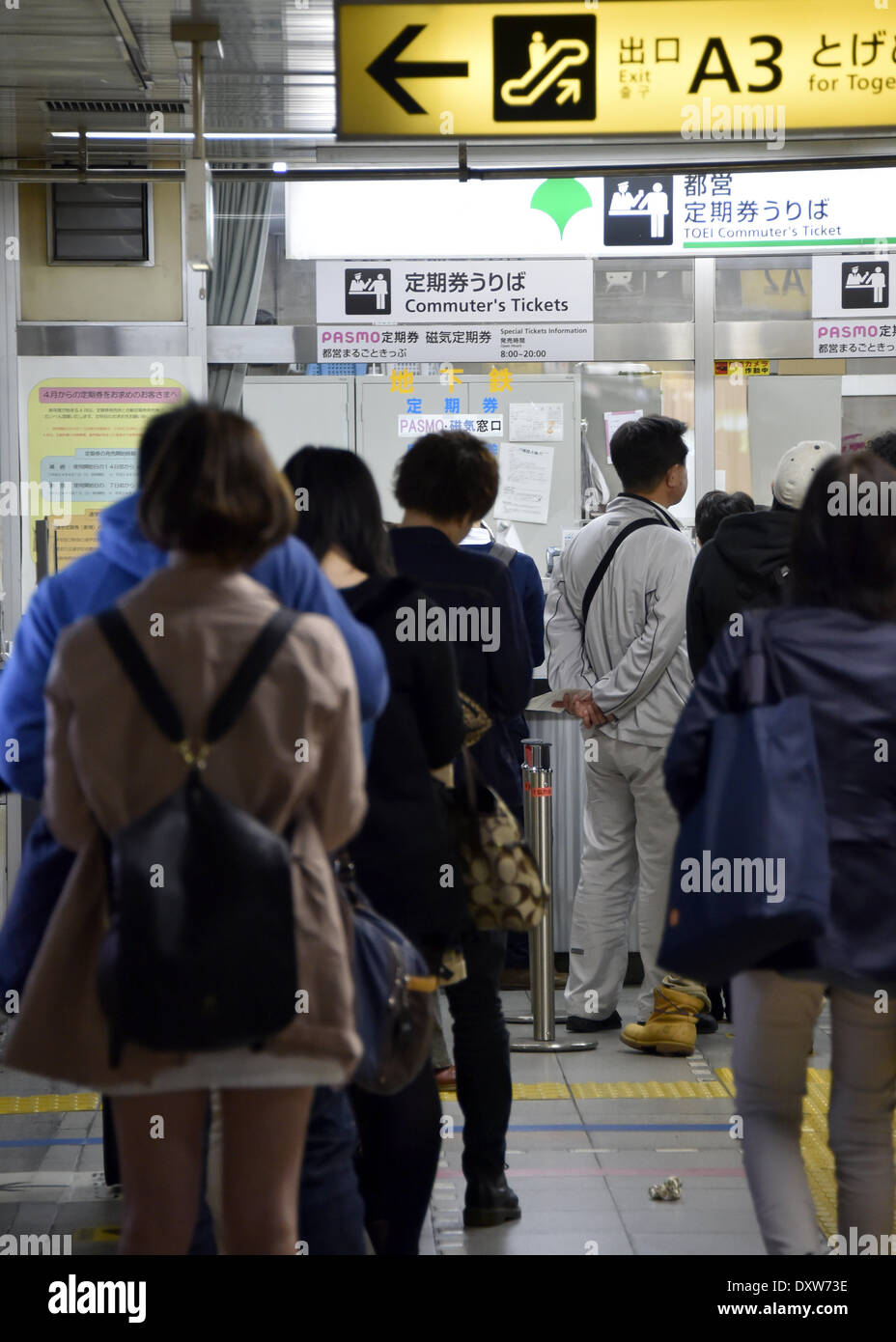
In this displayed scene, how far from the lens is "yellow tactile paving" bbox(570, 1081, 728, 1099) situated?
5.01 m

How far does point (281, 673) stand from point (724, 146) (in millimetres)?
4366

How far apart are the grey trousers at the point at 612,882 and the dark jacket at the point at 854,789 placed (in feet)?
9.66

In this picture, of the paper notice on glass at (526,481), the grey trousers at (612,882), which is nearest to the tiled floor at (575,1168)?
the grey trousers at (612,882)

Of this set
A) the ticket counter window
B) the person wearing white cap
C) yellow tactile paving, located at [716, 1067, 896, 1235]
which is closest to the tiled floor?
yellow tactile paving, located at [716, 1067, 896, 1235]

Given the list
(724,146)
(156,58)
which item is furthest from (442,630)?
(724,146)

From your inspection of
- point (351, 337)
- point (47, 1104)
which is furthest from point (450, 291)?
point (47, 1104)

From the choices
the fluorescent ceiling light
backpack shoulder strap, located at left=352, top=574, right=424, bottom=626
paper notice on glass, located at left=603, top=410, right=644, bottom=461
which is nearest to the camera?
backpack shoulder strap, located at left=352, top=574, right=424, bottom=626

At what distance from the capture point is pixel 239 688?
2303mm

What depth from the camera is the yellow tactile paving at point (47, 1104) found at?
4.96 m

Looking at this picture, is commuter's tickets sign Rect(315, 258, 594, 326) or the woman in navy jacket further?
commuter's tickets sign Rect(315, 258, 594, 326)

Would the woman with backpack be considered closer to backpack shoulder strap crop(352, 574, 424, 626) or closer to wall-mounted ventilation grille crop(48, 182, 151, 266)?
backpack shoulder strap crop(352, 574, 424, 626)

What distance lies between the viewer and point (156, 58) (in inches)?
214

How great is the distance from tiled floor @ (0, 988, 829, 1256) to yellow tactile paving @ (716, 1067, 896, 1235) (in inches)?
6.4

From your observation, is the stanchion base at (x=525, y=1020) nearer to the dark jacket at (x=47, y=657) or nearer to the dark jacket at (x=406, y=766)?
the dark jacket at (x=406, y=766)
